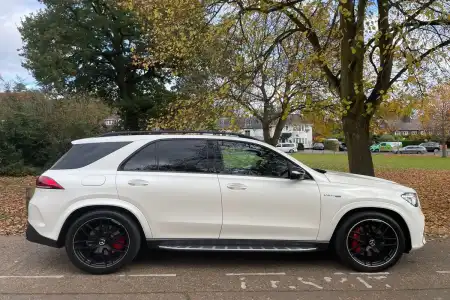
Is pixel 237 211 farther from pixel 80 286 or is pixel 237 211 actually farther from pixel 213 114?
pixel 213 114

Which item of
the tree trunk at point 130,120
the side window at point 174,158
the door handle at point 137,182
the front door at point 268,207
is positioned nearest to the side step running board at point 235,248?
the front door at point 268,207

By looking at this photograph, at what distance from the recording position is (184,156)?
A: 18.0 ft

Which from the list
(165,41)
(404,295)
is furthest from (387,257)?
(165,41)

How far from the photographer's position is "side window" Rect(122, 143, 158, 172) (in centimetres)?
539

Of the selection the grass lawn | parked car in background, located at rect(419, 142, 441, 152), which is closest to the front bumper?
the grass lawn

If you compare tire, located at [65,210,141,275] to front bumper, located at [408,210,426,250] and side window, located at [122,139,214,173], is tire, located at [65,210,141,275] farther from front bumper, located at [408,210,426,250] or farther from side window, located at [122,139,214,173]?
front bumper, located at [408,210,426,250]

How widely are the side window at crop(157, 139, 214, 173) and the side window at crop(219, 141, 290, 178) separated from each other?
216 millimetres

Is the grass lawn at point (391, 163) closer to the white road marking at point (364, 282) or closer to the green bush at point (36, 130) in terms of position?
the green bush at point (36, 130)

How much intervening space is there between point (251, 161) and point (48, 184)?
97.3 inches

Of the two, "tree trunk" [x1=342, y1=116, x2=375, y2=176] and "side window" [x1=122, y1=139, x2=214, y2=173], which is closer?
"side window" [x1=122, y1=139, x2=214, y2=173]

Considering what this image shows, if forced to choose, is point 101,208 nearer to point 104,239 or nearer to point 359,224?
point 104,239

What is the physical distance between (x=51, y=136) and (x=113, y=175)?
16.4 metres

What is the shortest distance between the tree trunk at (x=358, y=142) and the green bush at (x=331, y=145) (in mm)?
67803

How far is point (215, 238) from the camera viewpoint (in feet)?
17.4
